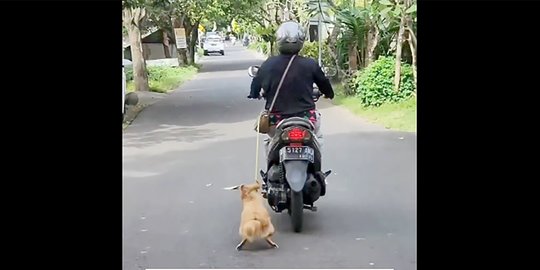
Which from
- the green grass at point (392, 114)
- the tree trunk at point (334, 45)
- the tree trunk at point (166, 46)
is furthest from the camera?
the tree trunk at point (166, 46)

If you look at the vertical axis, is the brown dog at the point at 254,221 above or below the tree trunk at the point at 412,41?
below

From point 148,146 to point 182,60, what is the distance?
83.0 ft

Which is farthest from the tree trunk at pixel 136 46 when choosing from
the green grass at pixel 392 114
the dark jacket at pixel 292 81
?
the dark jacket at pixel 292 81

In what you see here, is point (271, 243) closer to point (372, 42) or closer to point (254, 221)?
point (254, 221)

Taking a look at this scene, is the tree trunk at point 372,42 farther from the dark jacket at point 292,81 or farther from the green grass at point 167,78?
the dark jacket at point 292,81

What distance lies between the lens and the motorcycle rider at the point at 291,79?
621 centimetres

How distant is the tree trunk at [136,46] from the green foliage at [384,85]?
7563mm

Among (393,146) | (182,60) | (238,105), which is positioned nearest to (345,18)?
(238,105)

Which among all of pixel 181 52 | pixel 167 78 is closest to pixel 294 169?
pixel 167 78

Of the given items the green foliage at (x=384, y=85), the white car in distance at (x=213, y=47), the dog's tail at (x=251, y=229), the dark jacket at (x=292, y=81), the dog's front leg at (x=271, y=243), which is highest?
the dark jacket at (x=292, y=81)

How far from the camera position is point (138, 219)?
683 cm

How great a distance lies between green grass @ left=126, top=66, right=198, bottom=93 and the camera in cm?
2332

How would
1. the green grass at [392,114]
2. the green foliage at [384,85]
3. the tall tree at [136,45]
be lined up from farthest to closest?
the tall tree at [136,45], the green foliage at [384,85], the green grass at [392,114]

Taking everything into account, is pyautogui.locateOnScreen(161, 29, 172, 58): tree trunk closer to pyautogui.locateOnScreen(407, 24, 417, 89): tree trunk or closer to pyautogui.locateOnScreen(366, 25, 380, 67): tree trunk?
pyautogui.locateOnScreen(366, 25, 380, 67): tree trunk
